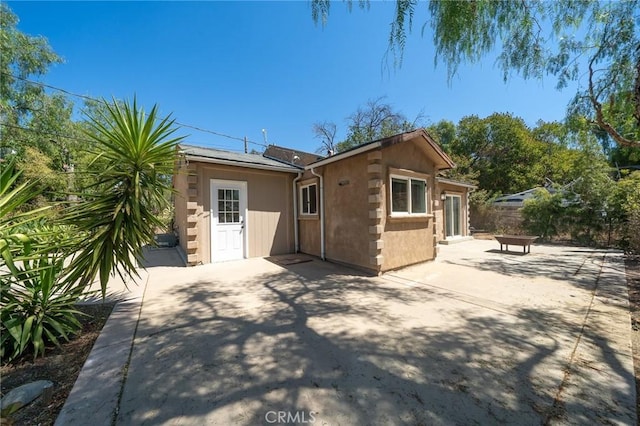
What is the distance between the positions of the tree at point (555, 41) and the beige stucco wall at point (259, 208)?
504cm

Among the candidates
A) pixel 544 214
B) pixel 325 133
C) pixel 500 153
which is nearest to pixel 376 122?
pixel 325 133

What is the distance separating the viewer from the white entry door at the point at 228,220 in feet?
23.5

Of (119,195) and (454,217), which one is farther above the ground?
(119,195)

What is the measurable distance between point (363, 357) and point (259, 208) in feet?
20.0

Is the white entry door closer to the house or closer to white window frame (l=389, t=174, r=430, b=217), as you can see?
the house

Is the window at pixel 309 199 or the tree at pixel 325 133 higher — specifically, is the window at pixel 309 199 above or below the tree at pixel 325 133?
below

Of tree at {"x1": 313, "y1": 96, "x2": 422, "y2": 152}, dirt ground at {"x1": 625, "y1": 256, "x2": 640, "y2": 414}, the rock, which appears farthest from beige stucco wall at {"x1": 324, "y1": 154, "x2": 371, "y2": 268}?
tree at {"x1": 313, "y1": 96, "x2": 422, "y2": 152}

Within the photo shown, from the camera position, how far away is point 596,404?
1.94 m

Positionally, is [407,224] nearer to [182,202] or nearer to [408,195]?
[408,195]

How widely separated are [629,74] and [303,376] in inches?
335

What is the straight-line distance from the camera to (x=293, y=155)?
1363 cm

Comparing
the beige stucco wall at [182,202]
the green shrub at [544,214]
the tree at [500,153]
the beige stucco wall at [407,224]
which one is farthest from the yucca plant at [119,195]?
the tree at [500,153]

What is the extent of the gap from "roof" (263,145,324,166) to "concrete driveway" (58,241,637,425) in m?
8.85

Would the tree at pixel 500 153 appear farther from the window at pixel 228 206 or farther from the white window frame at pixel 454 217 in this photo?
the window at pixel 228 206
